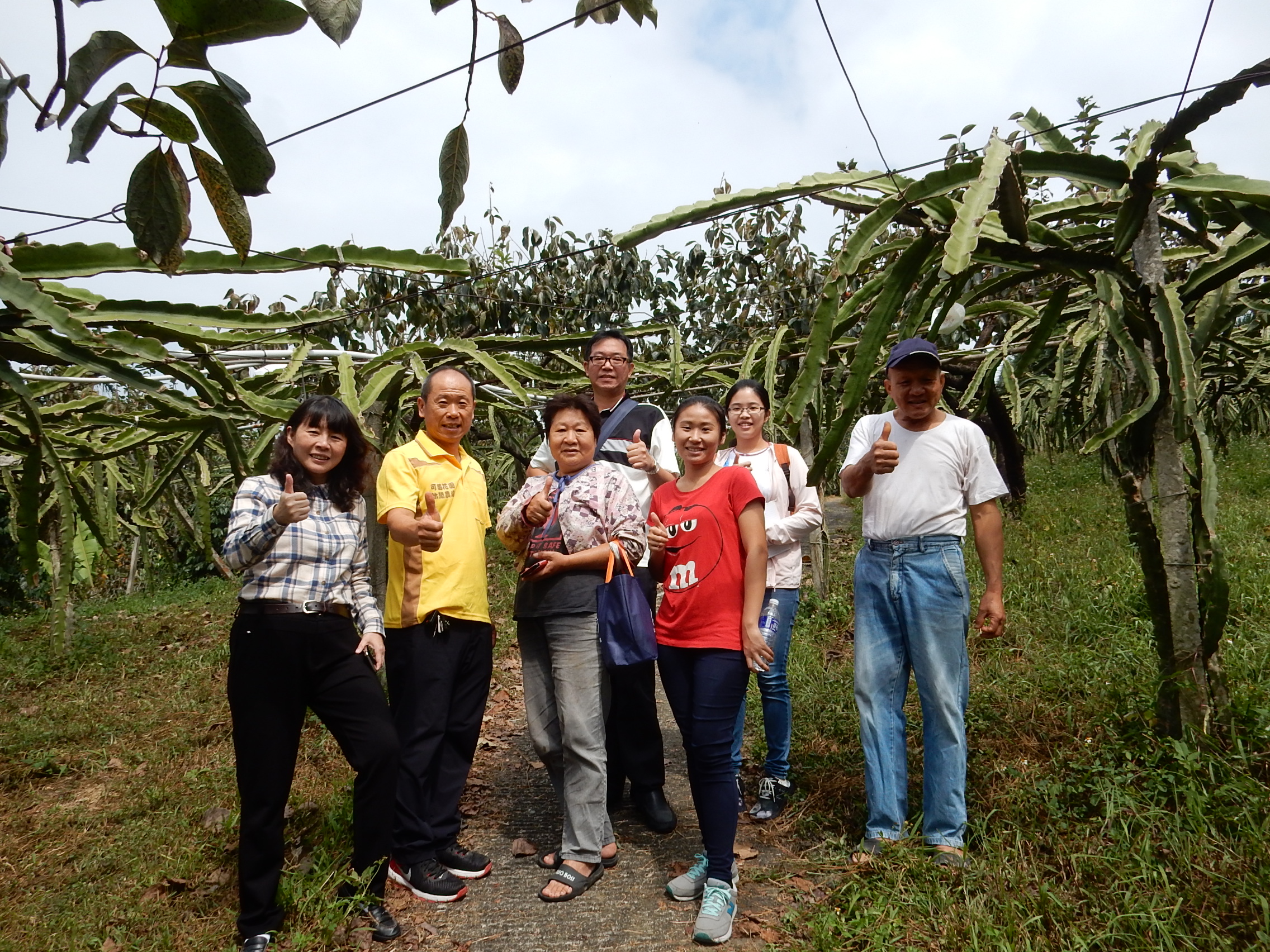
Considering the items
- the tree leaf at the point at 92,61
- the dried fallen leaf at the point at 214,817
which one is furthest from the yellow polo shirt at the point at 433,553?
the tree leaf at the point at 92,61

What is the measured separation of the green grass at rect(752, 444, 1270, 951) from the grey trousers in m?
0.79

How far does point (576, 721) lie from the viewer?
331cm

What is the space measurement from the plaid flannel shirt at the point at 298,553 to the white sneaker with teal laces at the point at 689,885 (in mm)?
1367

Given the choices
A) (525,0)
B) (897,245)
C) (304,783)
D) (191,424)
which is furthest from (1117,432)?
(304,783)

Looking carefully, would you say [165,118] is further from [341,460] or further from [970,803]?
[970,803]

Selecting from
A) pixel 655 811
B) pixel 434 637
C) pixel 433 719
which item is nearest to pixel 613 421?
pixel 434 637

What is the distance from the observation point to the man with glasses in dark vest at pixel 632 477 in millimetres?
3723

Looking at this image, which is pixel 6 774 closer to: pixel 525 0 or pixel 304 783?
pixel 304 783

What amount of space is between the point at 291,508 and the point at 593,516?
3.51 feet

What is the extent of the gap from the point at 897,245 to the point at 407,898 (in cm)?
293

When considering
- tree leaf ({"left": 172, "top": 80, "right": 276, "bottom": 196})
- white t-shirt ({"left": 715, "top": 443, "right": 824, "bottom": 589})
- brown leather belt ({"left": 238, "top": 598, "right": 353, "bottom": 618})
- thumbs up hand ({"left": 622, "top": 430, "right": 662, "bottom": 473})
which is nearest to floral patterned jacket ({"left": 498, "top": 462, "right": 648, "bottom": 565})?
thumbs up hand ({"left": 622, "top": 430, "right": 662, "bottom": 473})

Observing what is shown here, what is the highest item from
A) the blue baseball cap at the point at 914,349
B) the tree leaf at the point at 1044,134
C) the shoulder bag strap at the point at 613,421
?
the tree leaf at the point at 1044,134

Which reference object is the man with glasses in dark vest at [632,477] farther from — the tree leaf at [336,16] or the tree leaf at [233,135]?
the tree leaf at [336,16]

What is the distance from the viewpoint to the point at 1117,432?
2936mm
